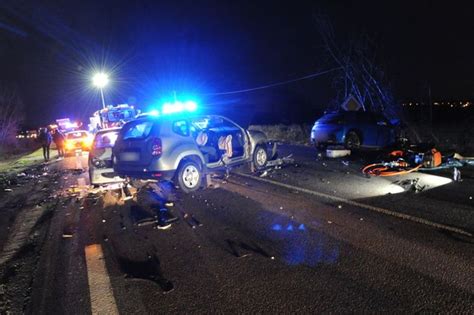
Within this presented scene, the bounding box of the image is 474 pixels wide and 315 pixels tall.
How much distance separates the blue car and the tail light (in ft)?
26.1

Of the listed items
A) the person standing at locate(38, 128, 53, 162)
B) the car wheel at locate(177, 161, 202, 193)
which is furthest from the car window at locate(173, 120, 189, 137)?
the person standing at locate(38, 128, 53, 162)

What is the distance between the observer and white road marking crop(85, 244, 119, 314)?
11.7 feet

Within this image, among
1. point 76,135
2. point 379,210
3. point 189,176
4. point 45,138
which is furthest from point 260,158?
point 76,135

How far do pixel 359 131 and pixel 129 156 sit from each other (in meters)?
9.10

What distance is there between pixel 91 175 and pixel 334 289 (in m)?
6.92

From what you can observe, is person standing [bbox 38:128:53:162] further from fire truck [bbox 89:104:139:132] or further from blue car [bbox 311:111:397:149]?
blue car [bbox 311:111:397:149]

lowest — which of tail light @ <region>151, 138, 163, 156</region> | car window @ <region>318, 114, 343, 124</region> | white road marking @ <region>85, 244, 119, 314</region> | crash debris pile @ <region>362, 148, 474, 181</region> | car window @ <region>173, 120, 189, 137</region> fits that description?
white road marking @ <region>85, 244, 119, 314</region>

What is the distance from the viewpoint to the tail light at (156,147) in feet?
25.6

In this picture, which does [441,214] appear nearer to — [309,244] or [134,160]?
[309,244]

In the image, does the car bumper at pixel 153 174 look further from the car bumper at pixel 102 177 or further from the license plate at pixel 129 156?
the car bumper at pixel 102 177

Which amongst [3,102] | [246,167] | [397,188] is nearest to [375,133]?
[246,167]

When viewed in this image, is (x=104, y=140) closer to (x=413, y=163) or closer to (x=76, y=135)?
(x=413, y=163)

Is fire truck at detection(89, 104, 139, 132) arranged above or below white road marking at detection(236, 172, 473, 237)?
above

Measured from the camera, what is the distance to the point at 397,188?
768cm
